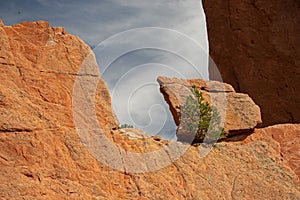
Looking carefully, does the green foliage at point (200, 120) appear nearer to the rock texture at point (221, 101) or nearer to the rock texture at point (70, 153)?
the rock texture at point (221, 101)

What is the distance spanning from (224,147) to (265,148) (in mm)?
2066

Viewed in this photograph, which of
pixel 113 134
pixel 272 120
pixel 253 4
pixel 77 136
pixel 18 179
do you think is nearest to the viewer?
pixel 18 179

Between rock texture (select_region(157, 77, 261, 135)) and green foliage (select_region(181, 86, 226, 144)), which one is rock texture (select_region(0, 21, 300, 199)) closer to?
green foliage (select_region(181, 86, 226, 144))

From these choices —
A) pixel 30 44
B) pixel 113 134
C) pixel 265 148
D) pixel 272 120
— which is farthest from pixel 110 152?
pixel 272 120

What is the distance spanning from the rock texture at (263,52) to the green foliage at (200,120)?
10.3 meters

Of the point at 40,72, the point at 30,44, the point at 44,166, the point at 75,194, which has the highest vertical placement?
the point at 30,44

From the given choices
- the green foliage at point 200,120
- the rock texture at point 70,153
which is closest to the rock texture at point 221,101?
the green foliage at point 200,120

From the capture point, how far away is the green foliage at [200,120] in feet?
58.4

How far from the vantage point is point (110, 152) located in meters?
14.4

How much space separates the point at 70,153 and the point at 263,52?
19.5 m

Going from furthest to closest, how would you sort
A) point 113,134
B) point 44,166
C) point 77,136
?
1. point 113,134
2. point 77,136
3. point 44,166

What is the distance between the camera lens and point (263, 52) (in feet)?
95.9

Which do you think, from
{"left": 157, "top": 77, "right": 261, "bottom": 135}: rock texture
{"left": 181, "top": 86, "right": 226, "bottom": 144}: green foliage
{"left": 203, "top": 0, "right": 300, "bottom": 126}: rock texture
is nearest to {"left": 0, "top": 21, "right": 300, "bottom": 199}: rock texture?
{"left": 181, "top": 86, "right": 226, "bottom": 144}: green foliage

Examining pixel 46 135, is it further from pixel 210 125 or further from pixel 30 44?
pixel 210 125
